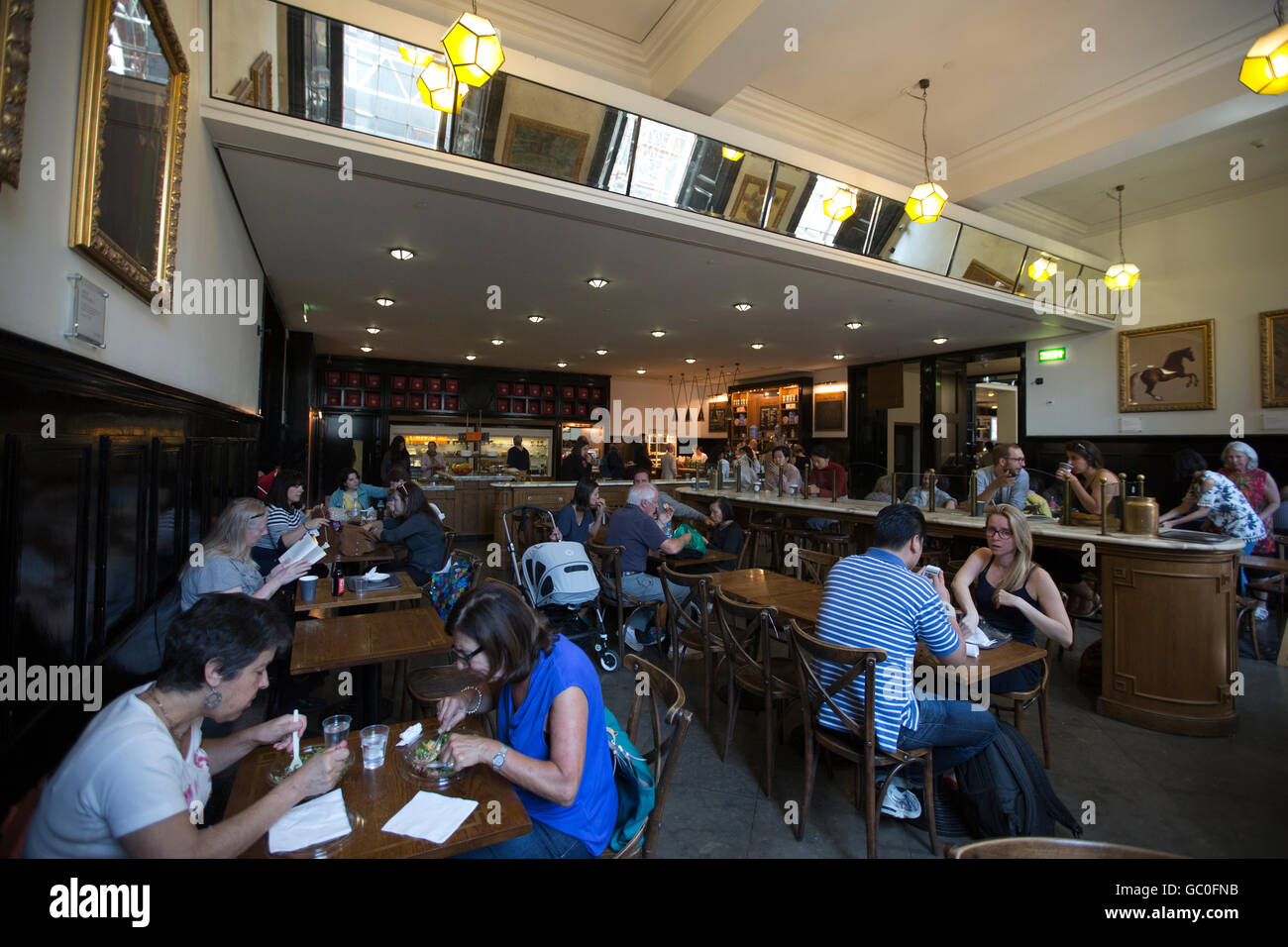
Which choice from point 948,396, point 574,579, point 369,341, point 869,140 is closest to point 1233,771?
point 574,579

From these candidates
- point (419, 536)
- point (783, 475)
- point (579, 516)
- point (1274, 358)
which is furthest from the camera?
point (783, 475)

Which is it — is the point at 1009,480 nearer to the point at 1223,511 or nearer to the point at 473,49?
the point at 1223,511

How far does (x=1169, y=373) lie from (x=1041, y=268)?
2.74m

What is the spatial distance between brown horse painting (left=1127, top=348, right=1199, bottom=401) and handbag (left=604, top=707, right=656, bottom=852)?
9.31 meters

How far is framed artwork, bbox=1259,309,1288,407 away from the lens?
6.61 m

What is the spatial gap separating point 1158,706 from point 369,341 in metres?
10.9

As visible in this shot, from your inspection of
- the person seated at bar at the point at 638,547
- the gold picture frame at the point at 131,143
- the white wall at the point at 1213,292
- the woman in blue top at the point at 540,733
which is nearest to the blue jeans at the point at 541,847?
the woman in blue top at the point at 540,733

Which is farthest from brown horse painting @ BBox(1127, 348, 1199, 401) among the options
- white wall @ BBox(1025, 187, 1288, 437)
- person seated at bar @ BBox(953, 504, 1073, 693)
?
person seated at bar @ BBox(953, 504, 1073, 693)

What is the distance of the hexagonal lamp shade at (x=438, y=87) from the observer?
3.19 meters

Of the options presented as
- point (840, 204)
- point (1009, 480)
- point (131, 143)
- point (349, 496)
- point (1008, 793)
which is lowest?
point (1008, 793)

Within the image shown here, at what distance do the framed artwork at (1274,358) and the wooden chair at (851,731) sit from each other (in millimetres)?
7735

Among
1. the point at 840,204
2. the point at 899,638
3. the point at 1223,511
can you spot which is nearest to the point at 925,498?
the point at 1223,511

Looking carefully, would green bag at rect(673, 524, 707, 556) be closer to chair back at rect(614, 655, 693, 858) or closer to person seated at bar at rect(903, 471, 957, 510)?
person seated at bar at rect(903, 471, 957, 510)

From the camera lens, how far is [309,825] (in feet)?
4.28
